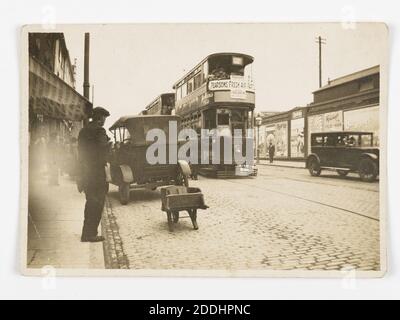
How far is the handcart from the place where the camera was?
3.68m

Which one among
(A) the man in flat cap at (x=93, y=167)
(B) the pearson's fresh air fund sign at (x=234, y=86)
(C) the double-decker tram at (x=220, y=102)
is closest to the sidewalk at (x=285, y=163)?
(C) the double-decker tram at (x=220, y=102)

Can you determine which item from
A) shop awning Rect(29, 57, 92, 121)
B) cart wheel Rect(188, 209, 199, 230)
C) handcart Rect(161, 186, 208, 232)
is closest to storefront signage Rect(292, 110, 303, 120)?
handcart Rect(161, 186, 208, 232)

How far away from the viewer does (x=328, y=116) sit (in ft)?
14.8

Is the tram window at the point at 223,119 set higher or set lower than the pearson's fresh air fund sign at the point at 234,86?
lower

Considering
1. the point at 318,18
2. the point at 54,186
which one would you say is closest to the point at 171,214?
the point at 54,186

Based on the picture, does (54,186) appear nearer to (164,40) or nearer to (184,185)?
(184,185)

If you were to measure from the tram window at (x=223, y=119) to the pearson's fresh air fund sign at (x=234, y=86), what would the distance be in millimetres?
292

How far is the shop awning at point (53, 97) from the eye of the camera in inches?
155

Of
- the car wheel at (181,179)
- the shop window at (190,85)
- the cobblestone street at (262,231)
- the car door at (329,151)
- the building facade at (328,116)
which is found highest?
the shop window at (190,85)

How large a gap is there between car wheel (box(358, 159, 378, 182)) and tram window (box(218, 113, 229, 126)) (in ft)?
5.75

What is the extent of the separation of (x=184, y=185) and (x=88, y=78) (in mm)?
1628

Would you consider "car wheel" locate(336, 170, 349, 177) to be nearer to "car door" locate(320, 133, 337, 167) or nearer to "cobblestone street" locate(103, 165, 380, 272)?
"car door" locate(320, 133, 337, 167)

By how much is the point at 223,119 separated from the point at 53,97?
84.7 inches

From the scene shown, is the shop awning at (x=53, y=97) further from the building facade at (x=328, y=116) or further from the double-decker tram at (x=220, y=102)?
the building facade at (x=328, y=116)
